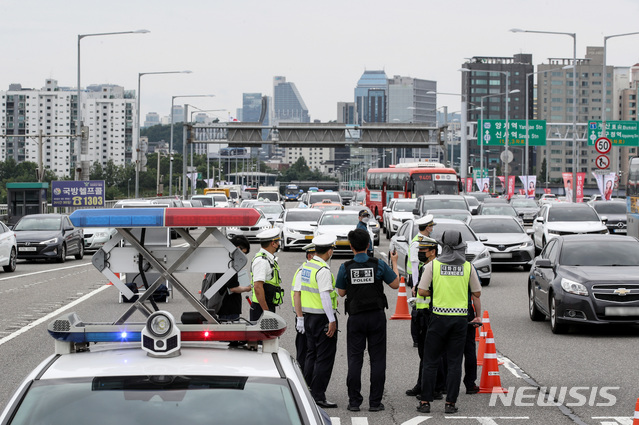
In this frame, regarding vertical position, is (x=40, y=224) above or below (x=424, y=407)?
above

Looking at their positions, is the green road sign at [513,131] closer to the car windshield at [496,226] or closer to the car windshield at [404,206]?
the car windshield at [404,206]


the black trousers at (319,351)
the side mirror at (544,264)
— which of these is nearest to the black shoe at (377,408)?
the black trousers at (319,351)

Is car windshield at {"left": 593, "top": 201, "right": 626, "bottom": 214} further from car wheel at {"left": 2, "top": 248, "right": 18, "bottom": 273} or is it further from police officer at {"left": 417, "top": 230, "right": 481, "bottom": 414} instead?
police officer at {"left": 417, "top": 230, "right": 481, "bottom": 414}

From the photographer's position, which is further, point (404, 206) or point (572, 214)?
point (404, 206)

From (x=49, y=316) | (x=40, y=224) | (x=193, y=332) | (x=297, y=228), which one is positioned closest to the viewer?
(x=193, y=332)

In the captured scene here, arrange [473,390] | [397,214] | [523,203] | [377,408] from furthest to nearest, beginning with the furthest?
1. [523,203]
2. [397,214]
3. [473,390]
4. [377,408]

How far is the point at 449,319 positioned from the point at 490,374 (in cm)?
127

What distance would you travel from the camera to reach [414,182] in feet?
172

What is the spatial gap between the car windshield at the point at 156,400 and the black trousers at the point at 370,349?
4.88 meters

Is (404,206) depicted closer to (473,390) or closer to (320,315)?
(473,390)

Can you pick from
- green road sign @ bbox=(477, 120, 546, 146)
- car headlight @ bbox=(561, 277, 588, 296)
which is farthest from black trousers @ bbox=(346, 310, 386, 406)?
green road sign @ bbox=(477, 120, 546, 146)

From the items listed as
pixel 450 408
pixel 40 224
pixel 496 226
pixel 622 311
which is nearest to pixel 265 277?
pixel 450 408

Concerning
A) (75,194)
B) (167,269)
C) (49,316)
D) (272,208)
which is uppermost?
(167,269)

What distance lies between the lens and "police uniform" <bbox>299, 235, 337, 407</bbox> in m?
9.07
